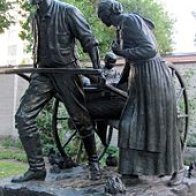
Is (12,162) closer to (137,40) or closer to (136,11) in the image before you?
(136,11)

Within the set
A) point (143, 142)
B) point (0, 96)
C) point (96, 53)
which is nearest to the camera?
point (143, 142)

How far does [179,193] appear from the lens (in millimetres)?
4988

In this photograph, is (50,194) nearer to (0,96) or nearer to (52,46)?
(52,46)

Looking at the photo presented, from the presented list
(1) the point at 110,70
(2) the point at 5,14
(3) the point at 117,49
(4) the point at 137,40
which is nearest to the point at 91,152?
(1) the point at 110,70

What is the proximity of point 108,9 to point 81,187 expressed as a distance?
5.51 feet

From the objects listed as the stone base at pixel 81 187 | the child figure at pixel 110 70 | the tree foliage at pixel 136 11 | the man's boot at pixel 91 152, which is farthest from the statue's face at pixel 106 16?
the tree foliage at pixel 136 11

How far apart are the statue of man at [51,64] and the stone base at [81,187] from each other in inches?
4.9

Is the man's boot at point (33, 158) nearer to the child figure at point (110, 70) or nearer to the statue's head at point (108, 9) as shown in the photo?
the child figure at point (110, 70)

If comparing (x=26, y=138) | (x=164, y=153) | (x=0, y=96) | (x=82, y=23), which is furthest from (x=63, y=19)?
(x=0, y=96)

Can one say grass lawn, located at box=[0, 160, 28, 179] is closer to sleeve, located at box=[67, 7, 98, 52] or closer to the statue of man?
the statue of man

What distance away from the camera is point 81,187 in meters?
5.06

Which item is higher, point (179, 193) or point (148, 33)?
point (148, 33)

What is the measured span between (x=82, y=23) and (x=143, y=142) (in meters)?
1.28

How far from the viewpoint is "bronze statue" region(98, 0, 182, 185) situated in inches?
189
